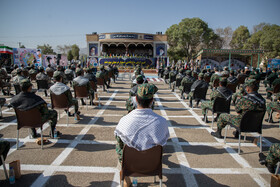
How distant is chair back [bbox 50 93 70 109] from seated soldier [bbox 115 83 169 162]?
346 centimetres

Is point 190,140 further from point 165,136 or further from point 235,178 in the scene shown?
point 165,136

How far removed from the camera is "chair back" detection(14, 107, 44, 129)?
12.2ft

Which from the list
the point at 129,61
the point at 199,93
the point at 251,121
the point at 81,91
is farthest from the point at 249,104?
the point at 129,61

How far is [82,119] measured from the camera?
20.0ft

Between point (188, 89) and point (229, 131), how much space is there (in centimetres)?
343

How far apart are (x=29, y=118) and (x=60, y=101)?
1.39 meters

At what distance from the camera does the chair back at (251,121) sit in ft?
12.3

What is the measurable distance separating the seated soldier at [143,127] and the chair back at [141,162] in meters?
0.07

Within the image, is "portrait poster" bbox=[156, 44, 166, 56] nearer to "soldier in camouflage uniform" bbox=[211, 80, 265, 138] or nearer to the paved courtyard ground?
the paved courtyard ground

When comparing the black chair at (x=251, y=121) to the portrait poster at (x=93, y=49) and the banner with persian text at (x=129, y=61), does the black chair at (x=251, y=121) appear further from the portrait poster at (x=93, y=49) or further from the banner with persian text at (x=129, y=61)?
the portrait poster at (x=93, y=49)

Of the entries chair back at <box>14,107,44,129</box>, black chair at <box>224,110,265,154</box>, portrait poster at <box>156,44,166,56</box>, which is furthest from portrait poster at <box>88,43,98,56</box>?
black chair at <box>224,110,265,154</box>

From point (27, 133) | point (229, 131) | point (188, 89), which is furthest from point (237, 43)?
point (27, 133)

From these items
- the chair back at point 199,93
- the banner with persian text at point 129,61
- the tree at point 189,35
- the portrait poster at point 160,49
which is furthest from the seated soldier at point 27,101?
the tree at point 189,35

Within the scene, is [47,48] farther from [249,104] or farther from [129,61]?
[249,104]
